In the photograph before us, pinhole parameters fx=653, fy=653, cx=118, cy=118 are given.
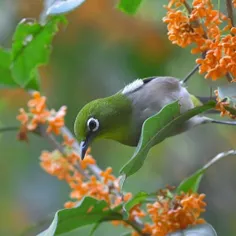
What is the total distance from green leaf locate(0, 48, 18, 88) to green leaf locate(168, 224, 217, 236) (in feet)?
3.68

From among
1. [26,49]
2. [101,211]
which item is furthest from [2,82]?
[101,211]

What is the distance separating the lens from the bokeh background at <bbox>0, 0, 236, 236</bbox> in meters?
4.29

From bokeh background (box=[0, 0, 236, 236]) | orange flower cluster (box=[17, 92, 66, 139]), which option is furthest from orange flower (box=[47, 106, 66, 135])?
bokeh background (box=[0, 0, 236, 236])

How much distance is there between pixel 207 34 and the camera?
6.16ft

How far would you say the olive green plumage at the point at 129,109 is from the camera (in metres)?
2.52

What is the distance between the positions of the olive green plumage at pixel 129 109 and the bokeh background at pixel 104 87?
1.40 m

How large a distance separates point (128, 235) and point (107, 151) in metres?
2.54

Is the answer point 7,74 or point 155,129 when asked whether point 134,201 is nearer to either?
point 155,129

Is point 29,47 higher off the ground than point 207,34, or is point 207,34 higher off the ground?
point 207,34

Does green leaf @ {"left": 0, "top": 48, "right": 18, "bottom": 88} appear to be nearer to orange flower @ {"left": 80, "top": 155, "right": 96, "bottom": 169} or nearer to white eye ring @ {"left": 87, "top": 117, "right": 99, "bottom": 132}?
white eye ring @ {"left": 87, "top": 117, "right": 99, "bottom": 132}

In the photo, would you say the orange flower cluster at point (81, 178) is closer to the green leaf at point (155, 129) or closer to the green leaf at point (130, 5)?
the green leaf at point (155, 129)

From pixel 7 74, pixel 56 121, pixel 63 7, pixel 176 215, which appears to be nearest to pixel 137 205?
pixel 176 215

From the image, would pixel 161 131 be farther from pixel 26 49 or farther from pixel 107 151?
pixel 107 151

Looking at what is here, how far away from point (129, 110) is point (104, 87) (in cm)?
180
